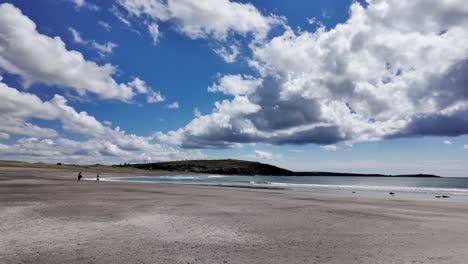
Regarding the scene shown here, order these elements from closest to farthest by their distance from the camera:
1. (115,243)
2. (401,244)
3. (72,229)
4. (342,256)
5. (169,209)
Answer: (342,256), (115,243), (401,244), (72,229), (169,209)

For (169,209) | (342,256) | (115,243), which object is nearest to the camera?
(342,256)

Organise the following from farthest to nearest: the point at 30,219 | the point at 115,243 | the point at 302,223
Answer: the point at 302,223, the point at 30,219, the point at 115,243

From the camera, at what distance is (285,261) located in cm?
1009

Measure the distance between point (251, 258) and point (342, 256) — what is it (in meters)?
3.08

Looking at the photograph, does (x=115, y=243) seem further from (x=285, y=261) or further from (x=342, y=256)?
(x=342, y=256)

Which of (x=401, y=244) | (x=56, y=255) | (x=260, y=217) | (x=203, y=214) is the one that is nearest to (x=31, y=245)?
(x=56, y=255)

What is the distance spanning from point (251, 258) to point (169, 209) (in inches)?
493

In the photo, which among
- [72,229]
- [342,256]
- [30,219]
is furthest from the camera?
[30,219]

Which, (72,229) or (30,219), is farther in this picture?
(30,219)

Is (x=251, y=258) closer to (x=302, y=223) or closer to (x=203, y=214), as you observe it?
(x=302, y=223)

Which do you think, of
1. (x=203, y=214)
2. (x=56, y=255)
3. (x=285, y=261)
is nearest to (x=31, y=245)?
(x=56, y=255)

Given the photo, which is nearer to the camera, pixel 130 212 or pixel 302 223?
pixel 302 223

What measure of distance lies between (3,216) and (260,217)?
1381cm

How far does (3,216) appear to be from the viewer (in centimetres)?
1675
